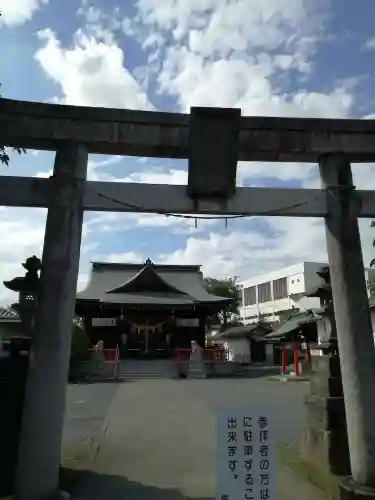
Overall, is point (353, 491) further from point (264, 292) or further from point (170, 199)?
point (264, 292)

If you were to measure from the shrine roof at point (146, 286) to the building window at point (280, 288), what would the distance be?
2559 cm

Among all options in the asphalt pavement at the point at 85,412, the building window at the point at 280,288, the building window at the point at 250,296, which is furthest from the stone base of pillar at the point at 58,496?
the building window at the point at 250,296

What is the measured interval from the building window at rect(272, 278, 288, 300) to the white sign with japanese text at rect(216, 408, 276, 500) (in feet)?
182

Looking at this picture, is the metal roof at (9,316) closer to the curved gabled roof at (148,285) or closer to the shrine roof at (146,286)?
the shrine roof at (146,286)

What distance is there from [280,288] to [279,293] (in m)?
0.76

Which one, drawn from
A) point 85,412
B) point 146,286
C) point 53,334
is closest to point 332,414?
point 53,334

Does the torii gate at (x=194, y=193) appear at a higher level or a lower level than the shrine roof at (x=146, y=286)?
lower

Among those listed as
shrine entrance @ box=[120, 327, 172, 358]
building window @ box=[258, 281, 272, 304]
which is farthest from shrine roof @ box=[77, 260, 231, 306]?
building window @ box=[258, 281, 272, 304]

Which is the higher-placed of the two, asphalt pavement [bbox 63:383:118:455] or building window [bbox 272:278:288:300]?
building window [bbox 272:278:288:300]

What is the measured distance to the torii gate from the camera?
4.92 metres

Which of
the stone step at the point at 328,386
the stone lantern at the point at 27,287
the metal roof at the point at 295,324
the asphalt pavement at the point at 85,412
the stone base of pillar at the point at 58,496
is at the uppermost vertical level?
the metal roof at the point at 295,324

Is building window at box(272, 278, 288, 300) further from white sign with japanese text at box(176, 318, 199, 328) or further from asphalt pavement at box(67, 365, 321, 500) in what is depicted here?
asphalt pavement at box(67, 365, 321, 500)

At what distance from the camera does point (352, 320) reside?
5207 millimetres

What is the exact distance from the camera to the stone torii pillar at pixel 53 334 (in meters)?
4.63
